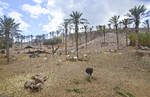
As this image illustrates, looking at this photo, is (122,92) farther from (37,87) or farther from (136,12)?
(136,12)

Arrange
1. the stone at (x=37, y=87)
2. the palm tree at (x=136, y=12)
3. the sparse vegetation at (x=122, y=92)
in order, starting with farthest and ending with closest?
the palm tree at (x=136, y=12)
the sparse vegetation at (x=122, y=92)
the stone at (x=37, y=87)

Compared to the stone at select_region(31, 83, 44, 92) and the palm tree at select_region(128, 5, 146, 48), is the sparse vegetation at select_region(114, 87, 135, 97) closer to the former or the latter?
the stone at select_region(31, 83, 44, 92)

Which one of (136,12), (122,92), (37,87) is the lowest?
(122,92)

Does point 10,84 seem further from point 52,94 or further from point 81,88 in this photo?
point 81,88

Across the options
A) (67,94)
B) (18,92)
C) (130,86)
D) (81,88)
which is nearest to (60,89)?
(67,94)

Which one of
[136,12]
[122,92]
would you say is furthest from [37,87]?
[136,12]

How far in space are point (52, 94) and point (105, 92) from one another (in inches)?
240

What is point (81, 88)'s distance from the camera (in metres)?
16.8

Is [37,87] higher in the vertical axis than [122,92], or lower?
higher

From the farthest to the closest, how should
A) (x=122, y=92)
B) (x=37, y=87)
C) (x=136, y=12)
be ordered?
(x=136, y=12), (x=122, y=92), (x=37, y=87)

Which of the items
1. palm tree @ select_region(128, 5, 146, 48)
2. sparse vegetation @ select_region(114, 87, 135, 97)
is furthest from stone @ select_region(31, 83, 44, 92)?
palm tree @ select_region(128, 5, 146, 48)

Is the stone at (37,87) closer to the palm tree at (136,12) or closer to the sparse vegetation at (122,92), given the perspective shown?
the sparse vegetation at (122,92)

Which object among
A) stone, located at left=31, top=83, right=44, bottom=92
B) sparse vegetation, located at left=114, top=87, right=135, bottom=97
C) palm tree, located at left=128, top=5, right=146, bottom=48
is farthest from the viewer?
palm tree, located at left=128, top=5, right=146, bottom=48

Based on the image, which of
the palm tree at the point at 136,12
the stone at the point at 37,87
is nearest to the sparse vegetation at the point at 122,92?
the stone at the point at 37,87
